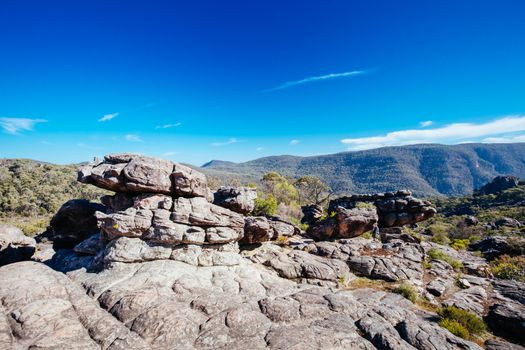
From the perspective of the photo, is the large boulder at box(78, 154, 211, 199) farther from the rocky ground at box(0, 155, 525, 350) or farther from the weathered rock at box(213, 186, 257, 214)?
the weathered rock at box(213, 186, 257, 214)

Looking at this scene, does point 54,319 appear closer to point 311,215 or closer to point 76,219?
point 76,219

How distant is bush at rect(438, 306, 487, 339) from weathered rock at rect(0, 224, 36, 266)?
3200 cm

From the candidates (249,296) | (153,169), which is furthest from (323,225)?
(153,169)

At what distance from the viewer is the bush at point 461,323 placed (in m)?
15.1

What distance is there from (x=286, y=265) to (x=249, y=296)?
7209mm

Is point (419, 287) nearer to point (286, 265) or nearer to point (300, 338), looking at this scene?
point (286, 265)

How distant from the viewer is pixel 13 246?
2259 cm

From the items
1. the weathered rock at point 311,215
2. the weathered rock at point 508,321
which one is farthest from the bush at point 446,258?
the weathered rock at point 311,215

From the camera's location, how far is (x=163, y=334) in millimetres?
11891

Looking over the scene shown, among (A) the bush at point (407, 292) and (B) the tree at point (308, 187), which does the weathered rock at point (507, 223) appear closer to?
(B) the tree at point (308, 187)

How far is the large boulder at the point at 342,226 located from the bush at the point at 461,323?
16.8m

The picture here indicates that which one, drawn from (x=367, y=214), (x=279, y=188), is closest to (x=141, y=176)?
(x=367, y=214)

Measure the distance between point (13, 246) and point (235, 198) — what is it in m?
19.8

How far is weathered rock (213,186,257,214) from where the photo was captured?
28281mm
